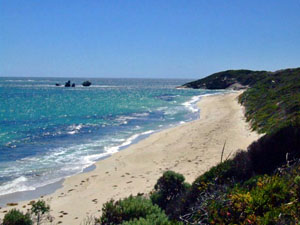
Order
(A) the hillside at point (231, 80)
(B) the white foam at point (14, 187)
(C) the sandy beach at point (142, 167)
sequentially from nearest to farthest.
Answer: (C) the sandy beach at point (142, 167) → (B) the white foam at point (14, 187) → (A) the hillside at point (231, 80)

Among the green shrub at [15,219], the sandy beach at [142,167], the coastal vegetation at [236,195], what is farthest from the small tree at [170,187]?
the green shrub at [15,219]

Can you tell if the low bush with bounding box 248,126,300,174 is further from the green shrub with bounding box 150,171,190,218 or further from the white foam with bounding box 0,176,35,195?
the white foam with bounding box 0,176,35,195

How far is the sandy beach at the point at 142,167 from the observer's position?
11.1 m

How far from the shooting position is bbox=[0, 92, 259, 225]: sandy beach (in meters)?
11.1

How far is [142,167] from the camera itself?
1585 centimetres

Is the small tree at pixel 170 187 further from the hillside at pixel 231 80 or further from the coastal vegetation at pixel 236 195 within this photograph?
the hillside at pixel 231 80

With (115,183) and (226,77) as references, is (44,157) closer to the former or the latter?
(115,183)

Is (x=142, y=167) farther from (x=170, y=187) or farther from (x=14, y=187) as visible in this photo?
(x=170, y=187)

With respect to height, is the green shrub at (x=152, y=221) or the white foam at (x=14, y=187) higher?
the green shrub at (x=152, y=221)

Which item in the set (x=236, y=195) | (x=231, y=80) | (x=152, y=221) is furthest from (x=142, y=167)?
(x=231, y=80)

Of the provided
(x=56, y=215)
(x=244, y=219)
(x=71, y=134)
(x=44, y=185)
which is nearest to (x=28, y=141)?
(x=71, y=134)

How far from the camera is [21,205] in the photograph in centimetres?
1121

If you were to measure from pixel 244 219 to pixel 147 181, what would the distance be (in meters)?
8.25

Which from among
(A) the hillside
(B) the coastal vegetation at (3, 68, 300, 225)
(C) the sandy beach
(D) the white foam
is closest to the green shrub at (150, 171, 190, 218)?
(B) the coastal vegetation at (3, 68, 300, 225)
